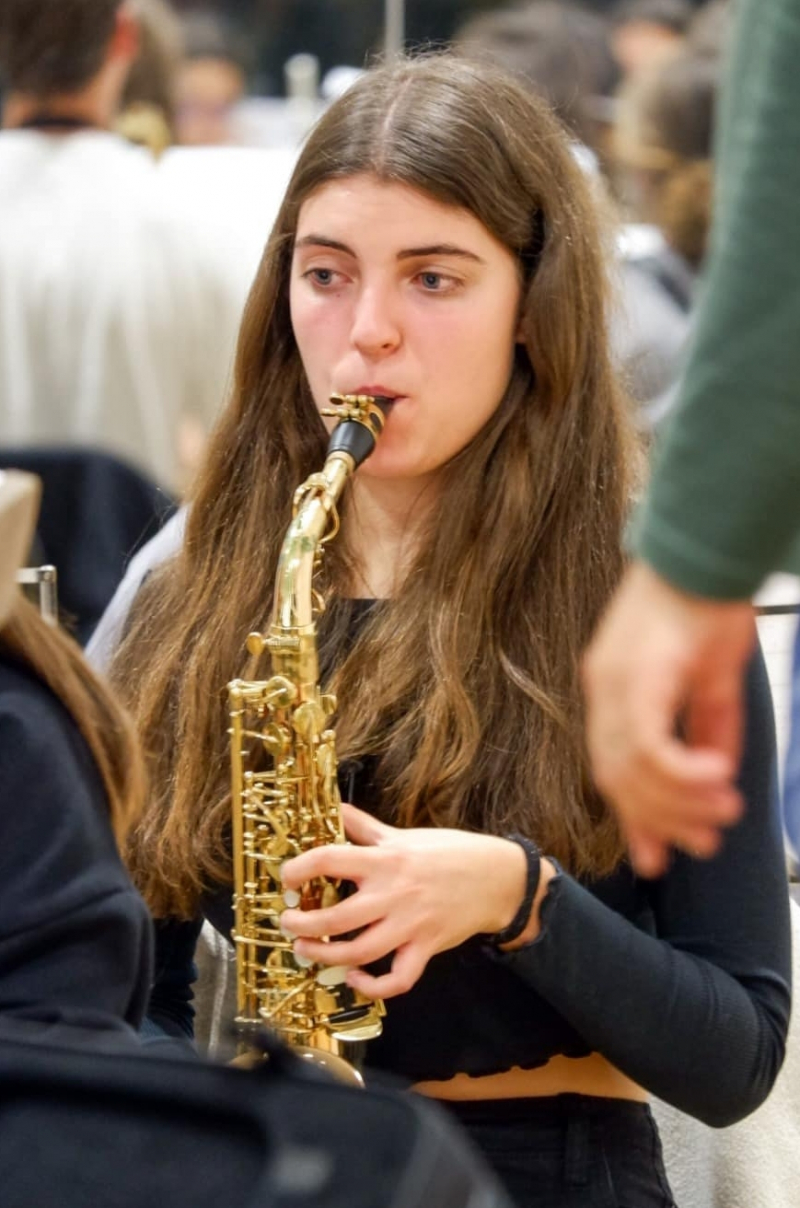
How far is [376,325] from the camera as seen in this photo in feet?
4.92

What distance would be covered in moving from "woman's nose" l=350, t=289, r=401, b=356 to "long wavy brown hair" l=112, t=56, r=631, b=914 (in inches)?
3.7

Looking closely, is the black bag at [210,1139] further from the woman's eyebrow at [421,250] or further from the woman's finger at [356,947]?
the woman's eyebrow at [421,250]

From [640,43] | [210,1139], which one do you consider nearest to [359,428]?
Result: [210,1139]

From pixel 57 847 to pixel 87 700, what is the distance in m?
0.11

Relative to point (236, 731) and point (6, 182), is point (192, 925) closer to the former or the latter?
point (236, 731)

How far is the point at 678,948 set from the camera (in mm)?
1500

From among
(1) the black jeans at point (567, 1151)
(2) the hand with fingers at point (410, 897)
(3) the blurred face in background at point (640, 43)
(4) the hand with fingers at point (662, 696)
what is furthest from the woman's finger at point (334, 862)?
(3) the blurred face in background at point (640, 43)

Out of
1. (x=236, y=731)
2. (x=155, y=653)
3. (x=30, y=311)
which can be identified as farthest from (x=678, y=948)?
(x=30, y=311)

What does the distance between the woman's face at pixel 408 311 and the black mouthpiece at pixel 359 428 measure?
0.01 meters

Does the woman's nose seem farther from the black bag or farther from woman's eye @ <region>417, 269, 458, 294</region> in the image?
the black bag

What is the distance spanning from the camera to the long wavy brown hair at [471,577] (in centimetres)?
151

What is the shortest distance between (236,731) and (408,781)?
0.14 meters

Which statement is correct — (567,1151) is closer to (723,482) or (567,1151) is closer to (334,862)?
(334,862)

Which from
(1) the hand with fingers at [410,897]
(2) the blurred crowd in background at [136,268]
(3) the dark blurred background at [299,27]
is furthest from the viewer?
(3) the dark blurred background at [299,27]
